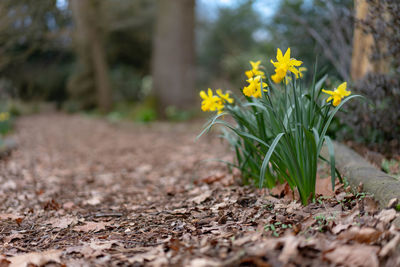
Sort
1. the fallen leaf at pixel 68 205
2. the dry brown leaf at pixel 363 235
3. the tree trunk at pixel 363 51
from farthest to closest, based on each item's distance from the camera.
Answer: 1. the tree trunk at pixel 363 51
2. the fallen leaf at pixel 68 205
3. the dry brown leaf at pixel 363 235

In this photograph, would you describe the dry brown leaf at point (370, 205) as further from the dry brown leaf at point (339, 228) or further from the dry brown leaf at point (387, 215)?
the dry brown leaf at point (339, 228)

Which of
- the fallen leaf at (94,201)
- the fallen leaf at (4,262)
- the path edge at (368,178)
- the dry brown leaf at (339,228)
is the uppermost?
the path edge at (368,178)

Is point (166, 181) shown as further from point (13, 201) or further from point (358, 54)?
point (358, 54)

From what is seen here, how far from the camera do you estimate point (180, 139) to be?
20.9 feet

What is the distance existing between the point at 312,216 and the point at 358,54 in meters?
3.06

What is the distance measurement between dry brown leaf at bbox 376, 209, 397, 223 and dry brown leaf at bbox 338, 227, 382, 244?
0.14 m

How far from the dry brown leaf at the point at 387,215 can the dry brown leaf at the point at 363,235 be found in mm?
139

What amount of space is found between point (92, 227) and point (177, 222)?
53 centimetres

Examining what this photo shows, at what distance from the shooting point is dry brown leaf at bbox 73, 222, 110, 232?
2102 millimetres

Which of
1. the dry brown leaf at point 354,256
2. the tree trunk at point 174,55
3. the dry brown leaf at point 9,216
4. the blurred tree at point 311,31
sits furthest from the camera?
the tree trunk at point 174,55

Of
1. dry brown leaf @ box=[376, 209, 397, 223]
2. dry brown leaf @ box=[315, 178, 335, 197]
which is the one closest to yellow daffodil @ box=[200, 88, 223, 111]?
dry brown leaf @ box=[315, 178, 335, 197]

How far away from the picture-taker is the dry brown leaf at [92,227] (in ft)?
6.89

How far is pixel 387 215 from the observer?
1568mm

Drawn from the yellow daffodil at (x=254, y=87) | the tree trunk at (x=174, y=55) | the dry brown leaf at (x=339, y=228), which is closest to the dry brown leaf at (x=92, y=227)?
the yellow daffodil at (x=254, y=87)
